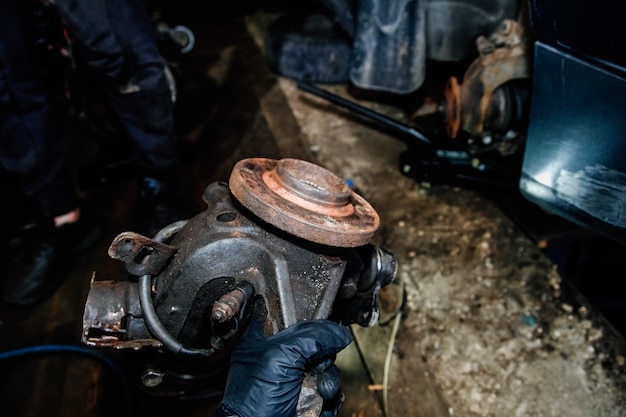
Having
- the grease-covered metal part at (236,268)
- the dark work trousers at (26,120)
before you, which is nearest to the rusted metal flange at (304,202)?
the grease-covered metal part at (236,268)

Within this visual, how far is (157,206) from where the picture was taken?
2.07 metres

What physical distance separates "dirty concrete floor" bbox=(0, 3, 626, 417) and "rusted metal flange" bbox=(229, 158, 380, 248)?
76cm

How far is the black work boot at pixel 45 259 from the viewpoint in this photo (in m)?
1.89

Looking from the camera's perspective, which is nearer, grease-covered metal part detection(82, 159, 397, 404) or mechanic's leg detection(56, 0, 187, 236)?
grease-covered metal part detection(82, 159, 397, 404)

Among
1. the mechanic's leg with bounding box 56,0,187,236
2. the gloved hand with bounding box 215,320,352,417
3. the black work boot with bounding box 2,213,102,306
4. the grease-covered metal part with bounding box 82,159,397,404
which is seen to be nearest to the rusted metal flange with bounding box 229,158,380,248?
the grease-covered metal part with bounding box 82,159,397,404

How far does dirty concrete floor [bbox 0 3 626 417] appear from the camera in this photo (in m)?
1.51

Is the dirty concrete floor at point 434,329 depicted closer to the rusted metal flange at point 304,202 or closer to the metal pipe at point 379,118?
the metal pipe at point 379,118

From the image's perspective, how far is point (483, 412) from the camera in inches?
57.6

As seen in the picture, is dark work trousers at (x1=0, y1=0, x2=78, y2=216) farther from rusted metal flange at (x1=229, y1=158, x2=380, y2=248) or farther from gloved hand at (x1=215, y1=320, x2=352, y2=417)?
gloved hand at (x1=215, y1=320, x2=352, y2=417)

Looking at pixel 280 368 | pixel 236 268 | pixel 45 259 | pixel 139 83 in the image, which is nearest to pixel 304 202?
pixel 236 268

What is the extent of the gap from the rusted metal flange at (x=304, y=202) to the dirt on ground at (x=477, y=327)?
761 mm

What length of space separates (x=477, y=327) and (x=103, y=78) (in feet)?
5.84

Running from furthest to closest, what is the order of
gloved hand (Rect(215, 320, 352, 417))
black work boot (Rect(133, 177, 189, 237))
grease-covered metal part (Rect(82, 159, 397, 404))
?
black work boot (Rect(133, 177, 189, 237)) < grease-covered metal part (Rect(82, 159, 397, 404)) < gloved hand (Rect(215, 320, 352, 417))

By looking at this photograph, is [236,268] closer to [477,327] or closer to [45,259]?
[477,327]
